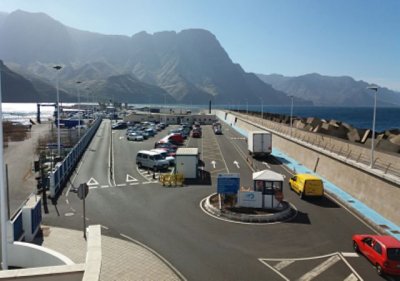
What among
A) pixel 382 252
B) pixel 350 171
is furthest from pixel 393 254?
pixel 350 171

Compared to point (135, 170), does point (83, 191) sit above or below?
above

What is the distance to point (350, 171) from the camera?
28719mm

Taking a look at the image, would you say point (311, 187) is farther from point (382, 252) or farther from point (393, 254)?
point (393, 254)

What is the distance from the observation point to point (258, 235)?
65.4 ft

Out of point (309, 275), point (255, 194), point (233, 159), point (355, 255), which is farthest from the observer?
point (233, 159)

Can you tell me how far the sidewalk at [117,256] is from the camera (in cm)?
1490

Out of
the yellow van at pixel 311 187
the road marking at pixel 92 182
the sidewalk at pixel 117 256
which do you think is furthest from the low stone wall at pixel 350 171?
the road marking at pixel 92 182

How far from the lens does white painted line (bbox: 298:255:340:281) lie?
15234 mm

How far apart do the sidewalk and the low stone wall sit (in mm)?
14857

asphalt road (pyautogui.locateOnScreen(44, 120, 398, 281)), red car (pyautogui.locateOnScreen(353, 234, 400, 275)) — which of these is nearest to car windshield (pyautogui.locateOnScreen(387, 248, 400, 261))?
red car (pyautogui.locateOnScreen(353, 234, 400, 275))

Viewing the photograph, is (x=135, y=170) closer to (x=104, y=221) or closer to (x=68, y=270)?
(x=104, y=221)

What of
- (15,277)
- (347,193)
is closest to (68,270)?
(15,277)

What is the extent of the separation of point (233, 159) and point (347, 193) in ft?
56.9

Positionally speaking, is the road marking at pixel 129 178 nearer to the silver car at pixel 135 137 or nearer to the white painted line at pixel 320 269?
the white painted line at pixel 320 269
